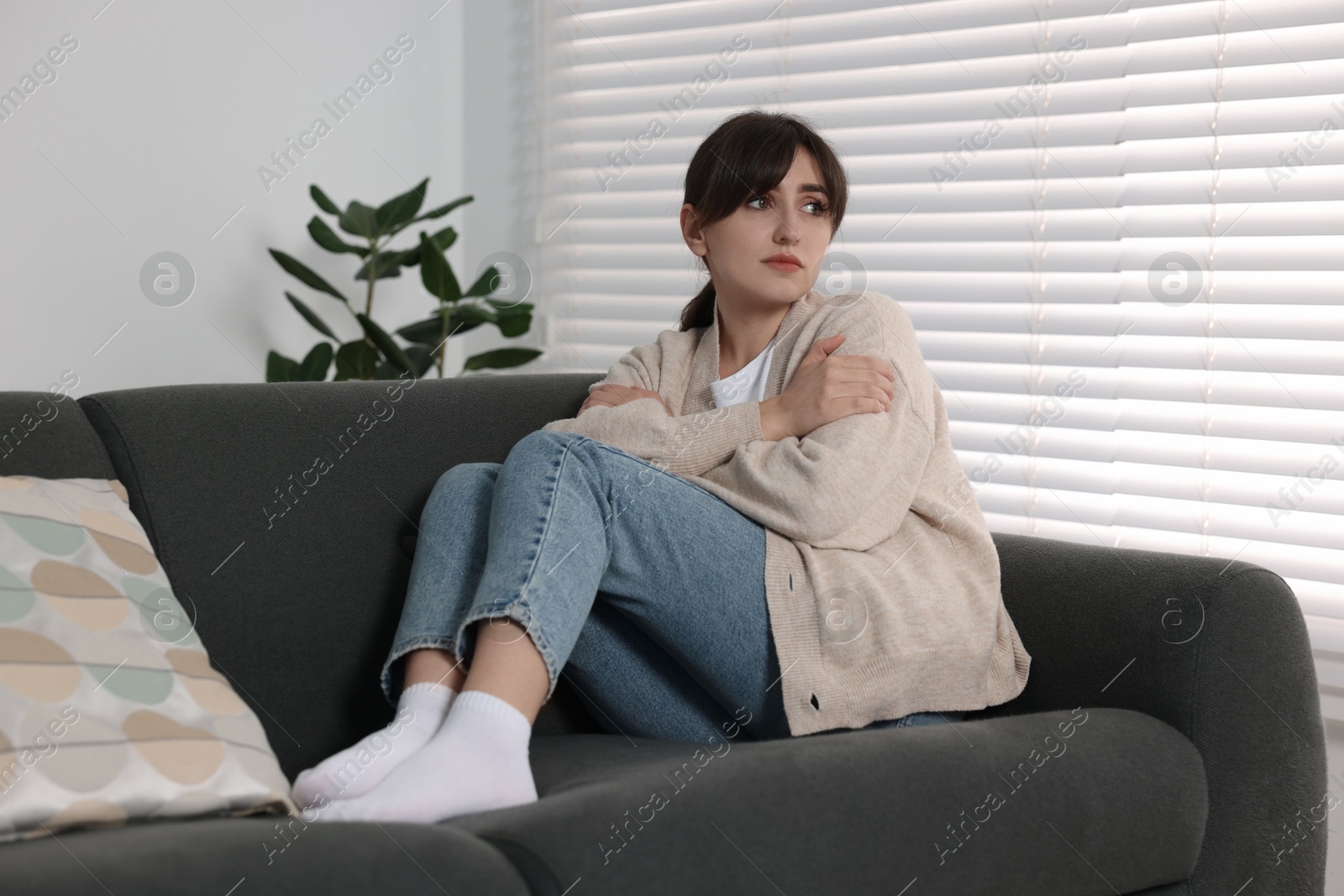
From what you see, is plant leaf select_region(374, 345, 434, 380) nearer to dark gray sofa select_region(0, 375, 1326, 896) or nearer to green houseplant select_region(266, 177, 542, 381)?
green houseplant select_region(266, 177, 542, 381)

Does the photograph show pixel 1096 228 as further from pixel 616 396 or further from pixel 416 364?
pixel 416 364

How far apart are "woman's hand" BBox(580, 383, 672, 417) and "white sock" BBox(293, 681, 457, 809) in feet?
1.83

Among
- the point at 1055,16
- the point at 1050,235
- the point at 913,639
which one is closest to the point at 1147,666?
the point at 913,639

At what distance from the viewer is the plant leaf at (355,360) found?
7.29 ft

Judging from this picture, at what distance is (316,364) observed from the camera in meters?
2.17

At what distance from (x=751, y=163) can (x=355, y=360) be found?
1.08 meters

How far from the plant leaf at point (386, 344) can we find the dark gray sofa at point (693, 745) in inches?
30.5

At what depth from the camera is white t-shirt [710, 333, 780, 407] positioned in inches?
58.9

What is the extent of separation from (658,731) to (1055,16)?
1527 mm

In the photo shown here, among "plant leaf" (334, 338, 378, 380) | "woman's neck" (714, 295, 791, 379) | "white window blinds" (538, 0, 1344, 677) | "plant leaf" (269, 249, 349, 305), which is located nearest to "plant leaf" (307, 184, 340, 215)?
"plant leaf" (269, 249, 349, 305)

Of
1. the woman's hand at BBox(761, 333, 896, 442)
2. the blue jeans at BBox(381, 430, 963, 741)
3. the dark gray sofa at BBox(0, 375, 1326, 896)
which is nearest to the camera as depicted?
the dark gray sofa at BBox(0, 375, 1326, 896)

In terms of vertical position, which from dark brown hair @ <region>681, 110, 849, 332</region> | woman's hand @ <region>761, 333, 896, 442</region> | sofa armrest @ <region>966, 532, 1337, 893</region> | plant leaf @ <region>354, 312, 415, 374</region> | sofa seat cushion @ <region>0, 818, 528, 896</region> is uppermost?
dark brown hair @ <region>681, 110, 849, 332</region>

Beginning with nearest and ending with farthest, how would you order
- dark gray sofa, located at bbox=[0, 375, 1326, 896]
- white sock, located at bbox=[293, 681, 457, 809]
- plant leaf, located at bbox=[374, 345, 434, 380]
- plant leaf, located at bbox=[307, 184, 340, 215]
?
dark gray sofa, located at bbox=[0, 375, 1326, 896] < white sock, located at bbox=[293, 681, 457, 809] < plant leaf, located at bbox=[307, 184, 340, 215] < plant leaf, located at bbox=[374, 345, 434, 380]

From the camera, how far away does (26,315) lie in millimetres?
1916
